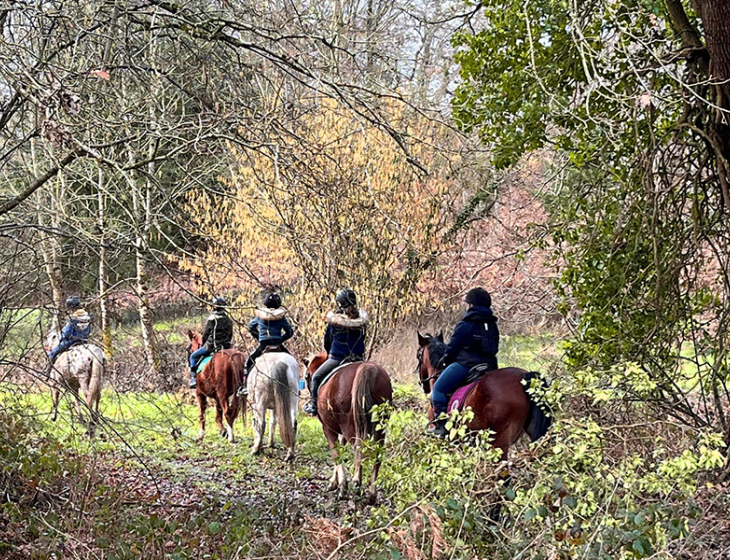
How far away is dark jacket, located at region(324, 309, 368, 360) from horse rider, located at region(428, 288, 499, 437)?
177cm

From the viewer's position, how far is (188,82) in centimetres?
658

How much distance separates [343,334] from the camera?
9609 mm

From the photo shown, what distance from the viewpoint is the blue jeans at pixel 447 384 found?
789 centimetres

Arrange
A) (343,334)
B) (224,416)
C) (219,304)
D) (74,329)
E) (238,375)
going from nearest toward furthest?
(219,304) → (74,329) → (343,334) → (238,375) → (224,416)

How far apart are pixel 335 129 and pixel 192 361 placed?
494 centimetres

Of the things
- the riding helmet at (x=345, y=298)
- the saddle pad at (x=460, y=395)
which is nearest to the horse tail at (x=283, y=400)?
the riding helmet at (x=345, y=298)

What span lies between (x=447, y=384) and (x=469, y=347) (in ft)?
1.48

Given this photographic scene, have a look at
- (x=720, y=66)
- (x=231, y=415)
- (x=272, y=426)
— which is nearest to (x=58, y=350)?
(x=720, y=66)

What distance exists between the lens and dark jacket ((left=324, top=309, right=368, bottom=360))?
9492 mm

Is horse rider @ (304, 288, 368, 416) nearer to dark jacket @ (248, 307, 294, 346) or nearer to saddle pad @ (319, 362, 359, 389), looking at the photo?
saddle pad @ (319, 362, 359, 389)

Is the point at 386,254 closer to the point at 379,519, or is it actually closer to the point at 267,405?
the point at 267,405

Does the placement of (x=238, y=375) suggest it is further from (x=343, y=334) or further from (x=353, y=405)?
(x=353, y=405)

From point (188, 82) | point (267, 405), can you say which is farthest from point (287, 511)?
point (188, 82)

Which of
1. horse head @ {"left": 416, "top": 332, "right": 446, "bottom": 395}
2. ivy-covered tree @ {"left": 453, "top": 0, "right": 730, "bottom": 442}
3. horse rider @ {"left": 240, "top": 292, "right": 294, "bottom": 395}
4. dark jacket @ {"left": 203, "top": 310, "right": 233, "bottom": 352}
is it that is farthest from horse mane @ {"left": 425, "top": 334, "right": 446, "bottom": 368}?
dark jacket @ {"left": 203, "top": 310, "right": 233, "bottom": 352}
